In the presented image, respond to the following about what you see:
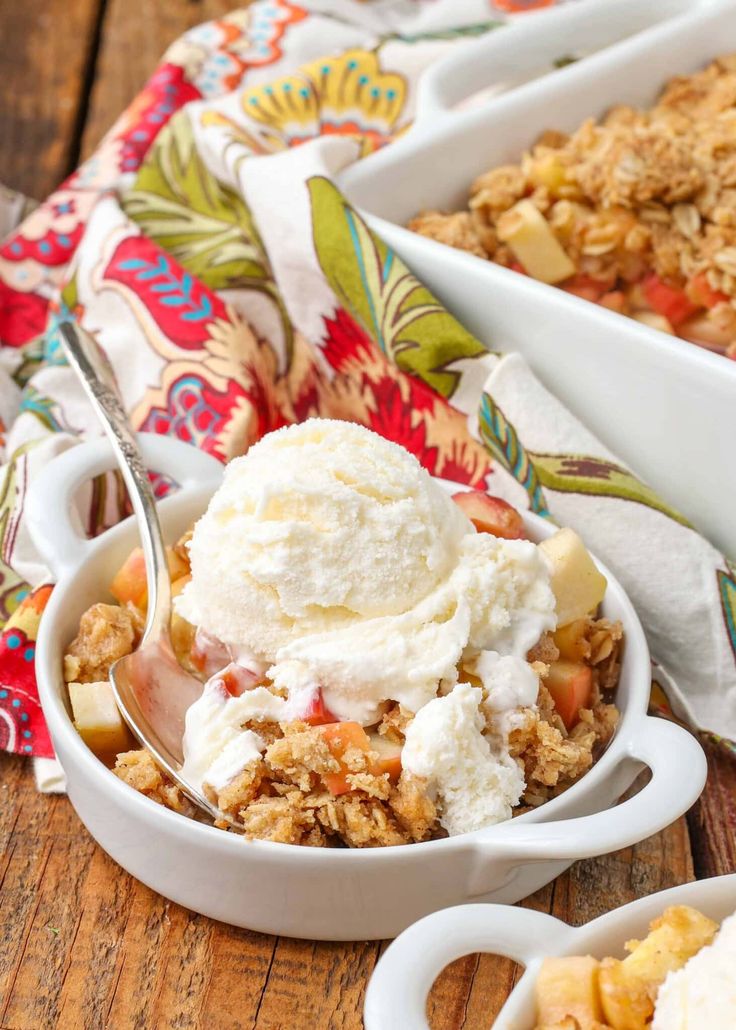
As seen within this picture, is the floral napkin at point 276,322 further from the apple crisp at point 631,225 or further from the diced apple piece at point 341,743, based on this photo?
the diced apple piece at point 341,743

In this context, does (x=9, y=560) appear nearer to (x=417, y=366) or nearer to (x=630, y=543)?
(x=417, y=366)

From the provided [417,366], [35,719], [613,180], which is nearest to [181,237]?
[417,366]

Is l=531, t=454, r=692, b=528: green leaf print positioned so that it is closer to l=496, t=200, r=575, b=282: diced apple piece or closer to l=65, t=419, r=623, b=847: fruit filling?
l=65, t=419, r=623, b=847: fruit filling

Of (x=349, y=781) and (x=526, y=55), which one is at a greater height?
(x=526, y=55)

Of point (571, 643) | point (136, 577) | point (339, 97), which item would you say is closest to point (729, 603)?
point (571, 643)

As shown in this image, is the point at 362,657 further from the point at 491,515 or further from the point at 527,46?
the point at 527,46

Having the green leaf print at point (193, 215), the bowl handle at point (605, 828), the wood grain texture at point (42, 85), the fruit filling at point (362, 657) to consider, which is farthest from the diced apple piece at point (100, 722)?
the wood grain texture at point (42, 85)

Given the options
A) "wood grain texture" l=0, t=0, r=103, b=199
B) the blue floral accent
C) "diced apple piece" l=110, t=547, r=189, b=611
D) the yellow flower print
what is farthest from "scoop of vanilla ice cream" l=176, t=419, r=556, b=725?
"wood grain texture" l=0, t=0, r=103, b=199
